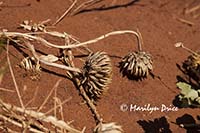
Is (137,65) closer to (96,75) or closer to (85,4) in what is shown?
(96,75)

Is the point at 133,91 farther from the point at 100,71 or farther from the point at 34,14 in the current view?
the point at 34,14

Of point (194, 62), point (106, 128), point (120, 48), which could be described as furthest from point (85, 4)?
point (106, 128)

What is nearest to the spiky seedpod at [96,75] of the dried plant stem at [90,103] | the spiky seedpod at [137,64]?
the dried plant stem at [90,103]

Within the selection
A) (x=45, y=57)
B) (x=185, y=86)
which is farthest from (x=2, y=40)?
(x=185, y=86)

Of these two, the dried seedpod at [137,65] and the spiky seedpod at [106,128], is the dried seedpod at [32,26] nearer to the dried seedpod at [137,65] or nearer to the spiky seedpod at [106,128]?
the dried seedpod at [137,65]

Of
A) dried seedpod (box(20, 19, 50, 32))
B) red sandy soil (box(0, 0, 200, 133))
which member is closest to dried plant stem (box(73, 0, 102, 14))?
red sandy soil (box(0, 0, 200, 133))

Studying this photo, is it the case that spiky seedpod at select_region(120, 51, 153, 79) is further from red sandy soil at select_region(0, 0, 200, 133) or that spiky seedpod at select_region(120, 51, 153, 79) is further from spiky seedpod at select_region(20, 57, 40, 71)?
spiky seedpod at select_region(20, 57, 40, 71)
